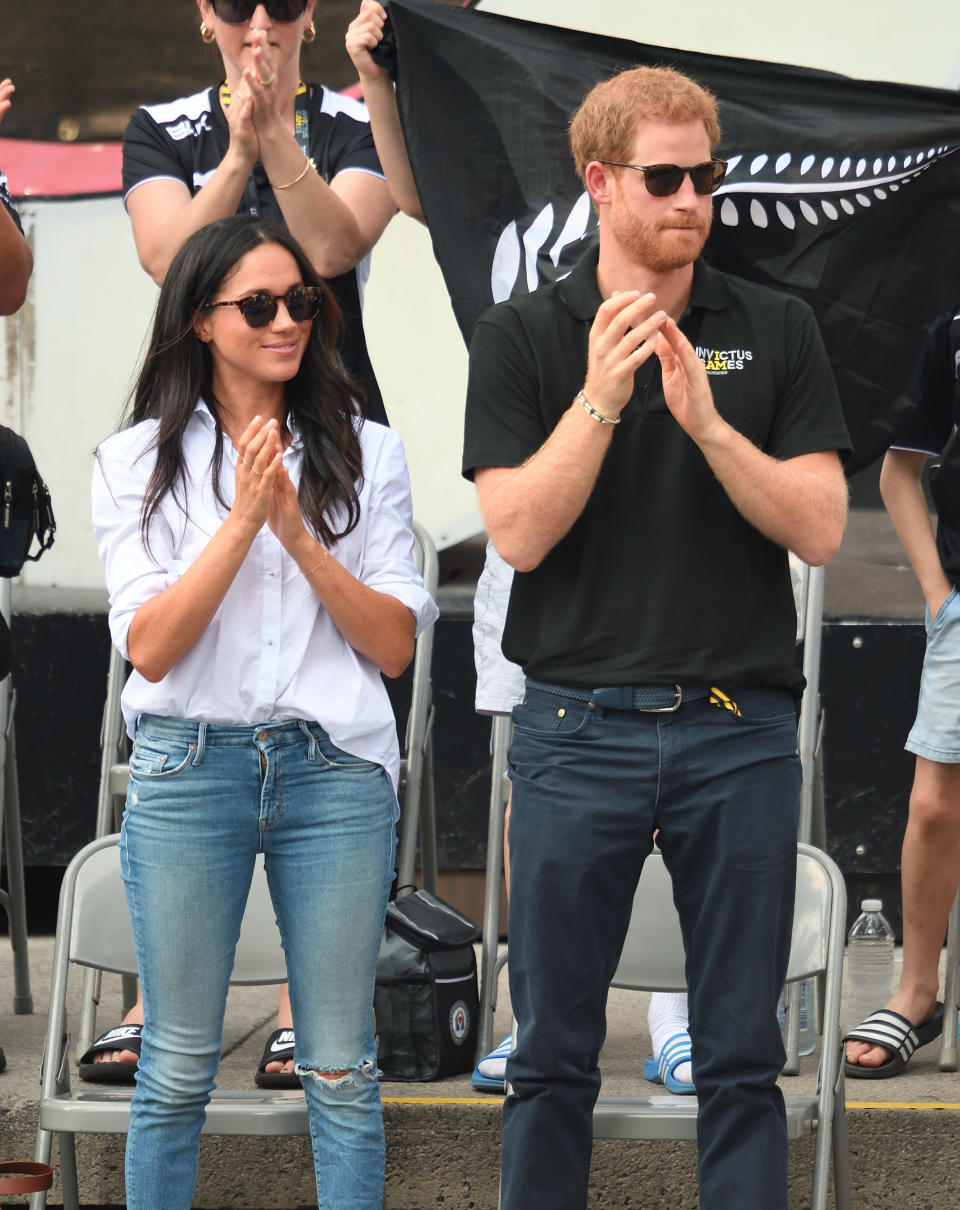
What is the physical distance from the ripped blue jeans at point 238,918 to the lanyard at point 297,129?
1.39 metres

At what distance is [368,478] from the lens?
120 inches

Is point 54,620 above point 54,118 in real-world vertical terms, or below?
below

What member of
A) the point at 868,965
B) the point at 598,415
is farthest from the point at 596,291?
the point at 868,965

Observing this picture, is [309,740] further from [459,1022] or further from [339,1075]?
[459,1022]

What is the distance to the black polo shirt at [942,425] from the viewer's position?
3.74 meters

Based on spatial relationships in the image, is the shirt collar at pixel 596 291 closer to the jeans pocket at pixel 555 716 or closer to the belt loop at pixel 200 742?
the jeans pocket at pixel 555 716

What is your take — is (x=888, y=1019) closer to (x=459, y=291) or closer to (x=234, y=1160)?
(x=234, y=1160)

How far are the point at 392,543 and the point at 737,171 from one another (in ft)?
4.34

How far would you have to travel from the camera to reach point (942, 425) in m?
3.85

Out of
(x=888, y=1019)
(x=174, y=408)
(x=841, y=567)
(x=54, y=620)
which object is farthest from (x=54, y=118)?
(x=888, y=1019)

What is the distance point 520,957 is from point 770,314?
3.95 feet

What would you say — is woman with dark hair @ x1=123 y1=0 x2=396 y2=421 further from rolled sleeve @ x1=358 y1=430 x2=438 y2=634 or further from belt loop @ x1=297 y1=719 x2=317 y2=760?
belt loop @ x1=297 y1=719 x2=317 y2=760

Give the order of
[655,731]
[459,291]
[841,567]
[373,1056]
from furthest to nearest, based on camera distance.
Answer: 1. [841,567]
2. [459,291]
3. [373,1056]
4. [655,731]

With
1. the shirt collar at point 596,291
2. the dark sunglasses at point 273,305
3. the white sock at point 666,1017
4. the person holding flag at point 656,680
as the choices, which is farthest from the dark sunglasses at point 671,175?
the white sock at point 666,1017
